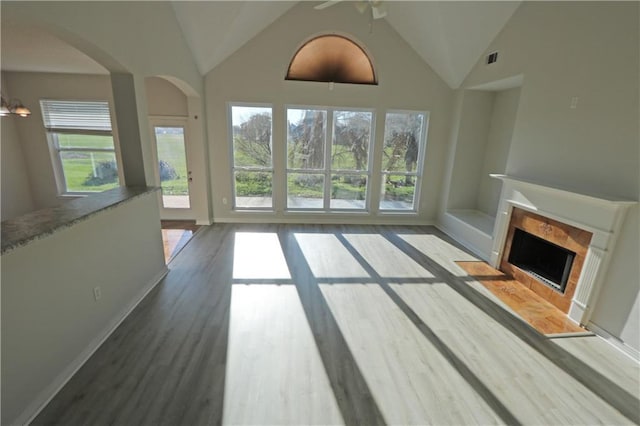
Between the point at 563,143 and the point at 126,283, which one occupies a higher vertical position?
the point at 563,143

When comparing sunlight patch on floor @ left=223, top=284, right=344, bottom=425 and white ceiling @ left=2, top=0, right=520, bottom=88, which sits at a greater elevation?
white ceiling @ left=2, top=0, right=520, bottom=88

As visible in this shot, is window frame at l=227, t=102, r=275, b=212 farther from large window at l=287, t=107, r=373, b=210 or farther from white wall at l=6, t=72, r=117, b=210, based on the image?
white wall at l=6, t=72, r=117, b=210

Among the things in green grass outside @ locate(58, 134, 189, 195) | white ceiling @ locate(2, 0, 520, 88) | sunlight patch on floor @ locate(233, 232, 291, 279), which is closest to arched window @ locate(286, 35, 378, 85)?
white ceiling @ locate(2, 0, 520, 88)

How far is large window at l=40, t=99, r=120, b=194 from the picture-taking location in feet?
Answer: 16.8

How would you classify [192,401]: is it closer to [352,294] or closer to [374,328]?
[374,328]

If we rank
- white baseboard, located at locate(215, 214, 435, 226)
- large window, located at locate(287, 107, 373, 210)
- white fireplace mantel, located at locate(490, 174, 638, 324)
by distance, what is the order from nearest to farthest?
white fireplace mantel, located at locate(490, 174, 638, 324) < large window, located at locate(287, 107, 373, 210) < white baseboard, located at locate(215, 214, 435, 226)

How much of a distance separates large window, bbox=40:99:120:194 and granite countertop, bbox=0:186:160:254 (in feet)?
11.4

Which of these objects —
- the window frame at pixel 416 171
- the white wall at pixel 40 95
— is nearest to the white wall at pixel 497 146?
the window frame at pixel 416 171

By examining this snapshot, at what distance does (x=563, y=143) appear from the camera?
3.07m

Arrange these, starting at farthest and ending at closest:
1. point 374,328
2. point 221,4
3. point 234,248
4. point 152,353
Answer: point 234,248
point 221,4
point 374,328
point 152,353

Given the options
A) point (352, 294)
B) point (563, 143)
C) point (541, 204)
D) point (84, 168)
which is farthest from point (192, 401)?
point (84, 168)

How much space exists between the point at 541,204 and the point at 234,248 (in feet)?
13.4

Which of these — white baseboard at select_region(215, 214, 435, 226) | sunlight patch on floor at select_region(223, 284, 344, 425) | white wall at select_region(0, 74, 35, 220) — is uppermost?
white wall at select_region(0, 74, 35, 220)

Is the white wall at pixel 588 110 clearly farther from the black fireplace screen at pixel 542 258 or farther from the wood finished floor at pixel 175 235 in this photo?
the wood finished floor at pixel 175 235
